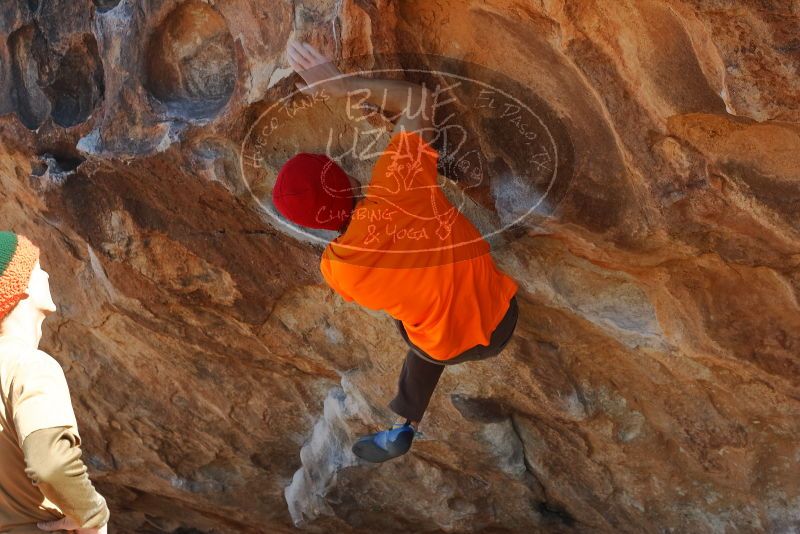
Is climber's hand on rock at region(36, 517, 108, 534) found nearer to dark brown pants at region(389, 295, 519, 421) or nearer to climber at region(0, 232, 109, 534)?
climber at region(0, 232, 109, 534)

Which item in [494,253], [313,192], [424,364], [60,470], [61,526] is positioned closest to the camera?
[60,470]

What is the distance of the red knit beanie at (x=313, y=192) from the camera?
2092 mm

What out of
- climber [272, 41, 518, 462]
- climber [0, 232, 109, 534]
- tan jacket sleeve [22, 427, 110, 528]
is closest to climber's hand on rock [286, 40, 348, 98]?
climber [272, 41, 518, 462]

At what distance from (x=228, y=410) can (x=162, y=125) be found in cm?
137

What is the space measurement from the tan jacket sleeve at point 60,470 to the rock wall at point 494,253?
1.08 m

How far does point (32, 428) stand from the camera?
6.01 feet

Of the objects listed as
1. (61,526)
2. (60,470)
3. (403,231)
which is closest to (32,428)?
(60,470)

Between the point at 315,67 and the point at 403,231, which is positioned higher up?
the point at 315,67

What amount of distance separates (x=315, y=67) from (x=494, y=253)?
2.47ft

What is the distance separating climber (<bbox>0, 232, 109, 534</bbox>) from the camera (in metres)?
1.83

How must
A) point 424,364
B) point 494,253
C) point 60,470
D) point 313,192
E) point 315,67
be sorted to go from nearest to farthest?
point 60,470
point 313,192
point 315,67
point 424,364
point 494,253

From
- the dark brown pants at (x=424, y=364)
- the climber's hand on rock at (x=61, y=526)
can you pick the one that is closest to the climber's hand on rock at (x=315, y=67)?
the dark brown pants at (x=424, y=364)

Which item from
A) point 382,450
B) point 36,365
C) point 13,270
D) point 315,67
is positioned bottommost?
point 382,450

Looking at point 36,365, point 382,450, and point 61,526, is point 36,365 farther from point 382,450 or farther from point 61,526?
point 382,450
